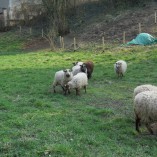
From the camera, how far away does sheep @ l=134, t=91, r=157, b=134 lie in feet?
30.1

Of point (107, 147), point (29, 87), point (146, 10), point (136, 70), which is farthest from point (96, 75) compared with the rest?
point (146, 10)

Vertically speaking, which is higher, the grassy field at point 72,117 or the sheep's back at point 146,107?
the sheep's back at point 146,107

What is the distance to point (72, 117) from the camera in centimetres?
1078

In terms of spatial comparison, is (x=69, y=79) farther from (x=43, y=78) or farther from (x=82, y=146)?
(x=82, y=146)

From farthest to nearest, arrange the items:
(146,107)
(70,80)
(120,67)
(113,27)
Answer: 1. (113,27)
2. (120,67)
3. (70,80)
4. (146,107)

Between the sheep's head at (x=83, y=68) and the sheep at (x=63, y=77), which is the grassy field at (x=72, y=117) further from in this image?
the sheep's head at (x=83, y=68)

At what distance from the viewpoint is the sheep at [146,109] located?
30.1 ft

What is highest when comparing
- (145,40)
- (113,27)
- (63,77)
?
(113,27)

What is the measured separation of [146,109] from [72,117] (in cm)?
244

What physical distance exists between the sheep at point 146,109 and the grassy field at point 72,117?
36 cm

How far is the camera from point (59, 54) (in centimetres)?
2841

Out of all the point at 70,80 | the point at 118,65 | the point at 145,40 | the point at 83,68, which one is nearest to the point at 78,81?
the point at 70,80

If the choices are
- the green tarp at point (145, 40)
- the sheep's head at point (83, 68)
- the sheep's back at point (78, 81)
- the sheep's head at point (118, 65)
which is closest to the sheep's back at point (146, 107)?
the sheep's back at point (78, 81)

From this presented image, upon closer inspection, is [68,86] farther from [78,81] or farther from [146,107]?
[146,107]
